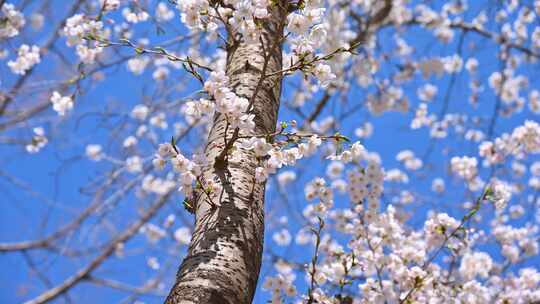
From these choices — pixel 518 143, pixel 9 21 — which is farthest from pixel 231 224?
pixel 518 143

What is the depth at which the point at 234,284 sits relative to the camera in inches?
43.0

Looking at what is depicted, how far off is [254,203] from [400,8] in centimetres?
480

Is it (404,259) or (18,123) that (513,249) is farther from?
(18,123)

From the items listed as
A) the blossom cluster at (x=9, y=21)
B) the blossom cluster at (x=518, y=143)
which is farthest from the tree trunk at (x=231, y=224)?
the blossom cluster at (x=518, y=143)

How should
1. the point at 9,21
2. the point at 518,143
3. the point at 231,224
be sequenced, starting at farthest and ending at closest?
the point at 518,143 → the point at 9,21 → the point at 231,224

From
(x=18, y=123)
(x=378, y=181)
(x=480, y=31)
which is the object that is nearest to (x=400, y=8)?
(x=480, y=31)

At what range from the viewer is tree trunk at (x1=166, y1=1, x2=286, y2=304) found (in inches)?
41.9

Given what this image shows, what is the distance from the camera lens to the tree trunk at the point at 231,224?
3.50 feet

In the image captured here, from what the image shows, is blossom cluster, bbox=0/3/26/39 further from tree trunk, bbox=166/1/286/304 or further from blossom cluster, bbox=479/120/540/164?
blossom cluster, bbox=479/120/540/164

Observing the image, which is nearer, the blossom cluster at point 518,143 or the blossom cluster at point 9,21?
the blossom cluster at point 9,21

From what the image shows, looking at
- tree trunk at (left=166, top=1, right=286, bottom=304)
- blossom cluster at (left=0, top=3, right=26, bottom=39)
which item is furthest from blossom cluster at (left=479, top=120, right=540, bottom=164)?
blossom cluster at (left=0, top=3, right=26, bottom=39)

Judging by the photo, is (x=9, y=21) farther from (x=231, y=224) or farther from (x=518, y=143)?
(x=518, y=143)

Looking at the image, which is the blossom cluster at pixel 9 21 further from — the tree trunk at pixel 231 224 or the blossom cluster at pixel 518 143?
the blossom cluster at pixel 518 143

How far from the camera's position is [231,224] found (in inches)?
46.9
